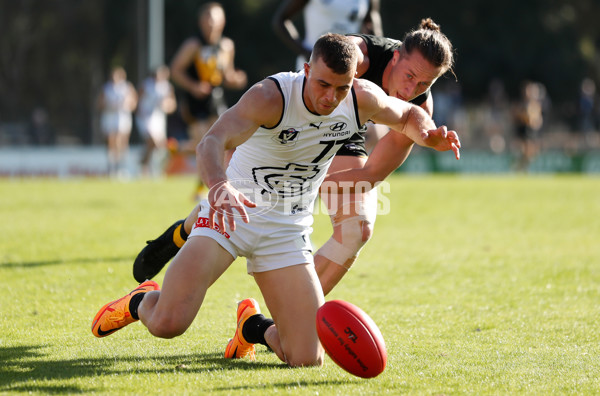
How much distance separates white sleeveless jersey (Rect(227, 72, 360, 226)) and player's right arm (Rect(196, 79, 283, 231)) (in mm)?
85

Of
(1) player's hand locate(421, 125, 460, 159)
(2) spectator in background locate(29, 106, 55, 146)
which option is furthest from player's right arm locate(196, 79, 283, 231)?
(2) spectator in background locate(29, 106, 55, 146)

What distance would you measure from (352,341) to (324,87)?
53.5 inches

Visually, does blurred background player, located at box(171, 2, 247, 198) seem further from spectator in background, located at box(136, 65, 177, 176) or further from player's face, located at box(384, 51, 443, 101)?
spectator in background, located at box(136, 65, 177, 176)

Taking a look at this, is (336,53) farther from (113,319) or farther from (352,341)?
(113,319)

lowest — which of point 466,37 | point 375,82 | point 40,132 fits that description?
point 40,132

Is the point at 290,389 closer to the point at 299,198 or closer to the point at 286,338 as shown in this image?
the point at 286,338

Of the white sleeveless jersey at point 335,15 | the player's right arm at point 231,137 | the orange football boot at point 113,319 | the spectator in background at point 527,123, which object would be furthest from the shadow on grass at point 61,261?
the spectator in background at point 527,123

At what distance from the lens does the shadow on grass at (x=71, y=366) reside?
13.8ft

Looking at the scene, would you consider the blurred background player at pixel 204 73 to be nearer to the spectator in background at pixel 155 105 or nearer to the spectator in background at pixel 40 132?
the spectator in background at pixel 155 105

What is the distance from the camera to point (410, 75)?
5.46 metres

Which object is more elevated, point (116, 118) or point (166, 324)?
point (166, 324)

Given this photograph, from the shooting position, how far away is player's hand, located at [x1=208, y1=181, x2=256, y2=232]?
4.13 m

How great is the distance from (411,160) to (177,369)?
22893 millimetres

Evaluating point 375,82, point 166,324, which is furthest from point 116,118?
point 166,324
